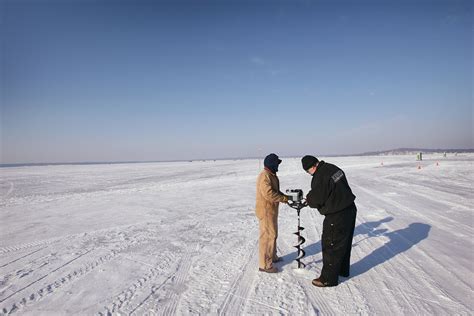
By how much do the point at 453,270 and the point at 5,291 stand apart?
285 inches

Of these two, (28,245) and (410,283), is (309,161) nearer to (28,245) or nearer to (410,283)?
(410,283)

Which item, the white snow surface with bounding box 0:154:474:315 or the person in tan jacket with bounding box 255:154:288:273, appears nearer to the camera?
the white snow surface with bounding box 0:154:474:315

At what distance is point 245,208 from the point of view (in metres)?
9.99

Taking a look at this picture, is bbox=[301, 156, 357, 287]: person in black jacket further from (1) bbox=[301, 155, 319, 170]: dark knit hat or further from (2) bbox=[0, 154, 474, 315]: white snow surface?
(2) bbox=[0, 154, 474, 315]: white snow surface

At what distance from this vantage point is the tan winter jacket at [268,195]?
14.1ft

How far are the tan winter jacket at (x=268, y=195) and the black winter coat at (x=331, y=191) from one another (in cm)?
60

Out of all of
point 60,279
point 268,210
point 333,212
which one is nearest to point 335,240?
point 333,212

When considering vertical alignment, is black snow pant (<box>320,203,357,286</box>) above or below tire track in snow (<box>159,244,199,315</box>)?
above

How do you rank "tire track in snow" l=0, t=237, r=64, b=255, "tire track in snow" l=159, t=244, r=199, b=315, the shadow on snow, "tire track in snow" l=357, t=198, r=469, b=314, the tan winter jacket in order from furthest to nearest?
1. "tire track in snow" l=0, t=237, r=64, b=255
2. the shadow on snow
3. the tan winter jacket
4. "tire track in snow" l=159, t=244, r=199, b=315
5. "tire track in snow" l=357, t=198, r=469, b=314

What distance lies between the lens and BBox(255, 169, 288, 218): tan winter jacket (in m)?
4.31

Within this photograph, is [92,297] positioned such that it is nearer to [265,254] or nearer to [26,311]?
[26,311]

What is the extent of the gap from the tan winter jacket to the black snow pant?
798 mm

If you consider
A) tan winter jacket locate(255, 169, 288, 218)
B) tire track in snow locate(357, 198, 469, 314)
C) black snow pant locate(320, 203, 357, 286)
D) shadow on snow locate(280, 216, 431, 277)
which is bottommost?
shadow on snow locate(280, 216, 431, 277)

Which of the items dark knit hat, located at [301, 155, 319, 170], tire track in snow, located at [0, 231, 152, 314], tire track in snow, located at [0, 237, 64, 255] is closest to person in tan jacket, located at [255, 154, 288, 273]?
dark knit hat, located at [301, 155, 319, 170]
